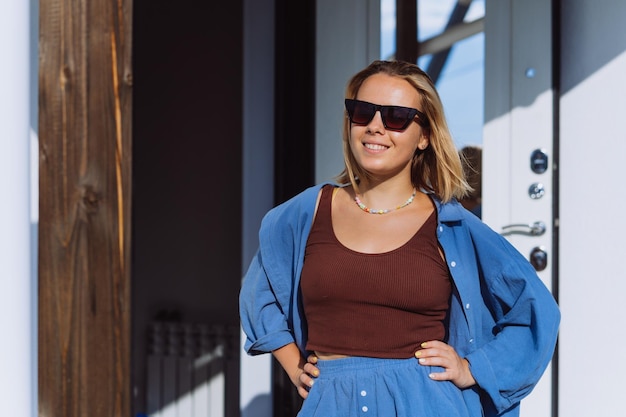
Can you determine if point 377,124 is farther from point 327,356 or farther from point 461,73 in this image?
point 461,73

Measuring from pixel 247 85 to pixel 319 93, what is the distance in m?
0.49

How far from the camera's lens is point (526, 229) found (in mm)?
2898

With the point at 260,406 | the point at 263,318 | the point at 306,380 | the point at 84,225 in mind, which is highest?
the point at 84,225

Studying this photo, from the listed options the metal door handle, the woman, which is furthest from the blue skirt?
Result: the metal door handle

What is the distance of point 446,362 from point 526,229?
115 cm

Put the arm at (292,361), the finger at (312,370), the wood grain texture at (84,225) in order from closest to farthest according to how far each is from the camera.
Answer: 1. the wood grain texture at (84,225)
2. the finger at (312,370)
3. the arm at (292,361)

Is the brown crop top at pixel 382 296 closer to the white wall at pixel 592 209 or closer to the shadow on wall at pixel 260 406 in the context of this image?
the white wall at pixel 592 209

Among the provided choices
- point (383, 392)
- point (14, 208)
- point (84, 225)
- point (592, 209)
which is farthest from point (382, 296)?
point (592, 209)

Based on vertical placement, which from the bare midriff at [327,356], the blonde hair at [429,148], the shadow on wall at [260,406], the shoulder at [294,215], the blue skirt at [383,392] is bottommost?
the shadow on wall at [260,406]

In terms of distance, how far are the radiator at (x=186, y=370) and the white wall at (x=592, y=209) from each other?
176 cm

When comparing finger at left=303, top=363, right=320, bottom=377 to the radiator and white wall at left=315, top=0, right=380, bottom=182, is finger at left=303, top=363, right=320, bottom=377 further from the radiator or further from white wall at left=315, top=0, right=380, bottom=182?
the radiator

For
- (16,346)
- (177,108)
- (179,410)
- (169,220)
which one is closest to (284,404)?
(179,410)

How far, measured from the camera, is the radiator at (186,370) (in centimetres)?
404

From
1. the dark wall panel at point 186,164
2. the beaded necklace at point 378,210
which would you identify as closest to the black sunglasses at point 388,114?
the beaded necklace at point 378,210
